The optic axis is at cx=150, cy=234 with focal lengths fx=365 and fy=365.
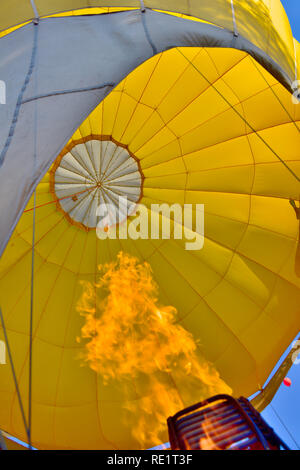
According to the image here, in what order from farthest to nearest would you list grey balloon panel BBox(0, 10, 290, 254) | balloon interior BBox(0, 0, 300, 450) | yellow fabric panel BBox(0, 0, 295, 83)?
balloon interior BBox(0, 0, 300, 450) < yellow fabric panel BBox(0, 0, 295, 83) < grey balloon panel BBox(0, 10, 290, 254)

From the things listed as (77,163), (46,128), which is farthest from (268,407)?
(46,128)

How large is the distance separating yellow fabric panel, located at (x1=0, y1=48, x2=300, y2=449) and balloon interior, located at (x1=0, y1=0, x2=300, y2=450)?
0.05 ft

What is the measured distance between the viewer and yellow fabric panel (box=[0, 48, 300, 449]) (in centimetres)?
523

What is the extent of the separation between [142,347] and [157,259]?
1.36m

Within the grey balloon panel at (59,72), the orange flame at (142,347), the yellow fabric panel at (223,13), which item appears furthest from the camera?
the orange flame at (142,347)

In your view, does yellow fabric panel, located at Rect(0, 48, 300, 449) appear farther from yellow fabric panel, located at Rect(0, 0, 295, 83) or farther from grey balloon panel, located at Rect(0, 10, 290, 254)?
grey balloon panel, located at Rect(0, 10, 290, 254)

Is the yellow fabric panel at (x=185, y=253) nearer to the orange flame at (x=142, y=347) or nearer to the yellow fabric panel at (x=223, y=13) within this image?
the orange flame at (x=142, y=347)

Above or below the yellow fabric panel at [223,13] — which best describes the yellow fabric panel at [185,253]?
below

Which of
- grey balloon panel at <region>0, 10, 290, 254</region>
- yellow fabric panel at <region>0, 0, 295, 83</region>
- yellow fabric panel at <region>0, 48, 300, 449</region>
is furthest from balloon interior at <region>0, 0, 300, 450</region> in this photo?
grey balloon panel at <region>0, 10, 290, 254</region>

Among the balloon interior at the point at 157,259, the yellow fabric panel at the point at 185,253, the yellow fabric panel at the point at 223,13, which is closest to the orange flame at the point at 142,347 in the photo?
the balloon interior at the point at 157,259

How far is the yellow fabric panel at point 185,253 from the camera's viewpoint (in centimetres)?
523

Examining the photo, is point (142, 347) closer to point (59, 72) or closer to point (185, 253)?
point (185, 253)

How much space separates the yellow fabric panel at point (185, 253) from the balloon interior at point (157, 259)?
0.05 feet

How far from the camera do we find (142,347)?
5.59 m
